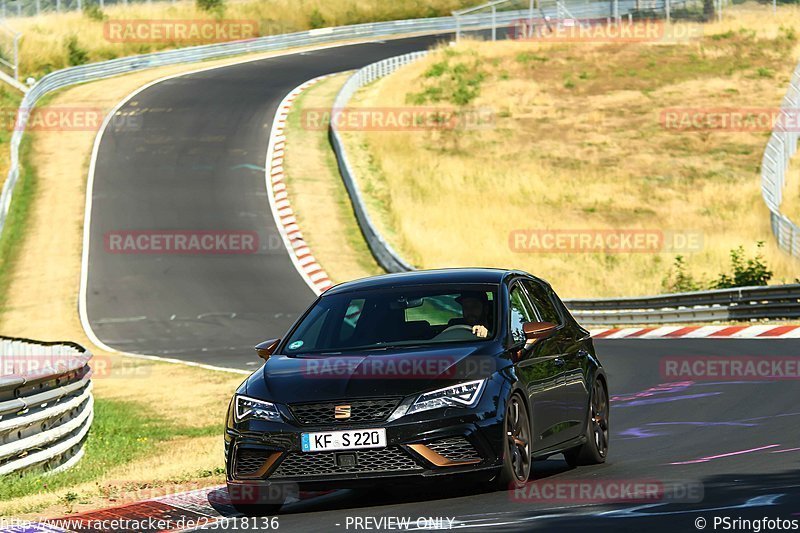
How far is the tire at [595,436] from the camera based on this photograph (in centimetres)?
1076

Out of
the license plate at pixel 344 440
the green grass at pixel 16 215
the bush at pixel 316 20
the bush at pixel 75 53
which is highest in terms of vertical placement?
the license plate at pixel 344 440

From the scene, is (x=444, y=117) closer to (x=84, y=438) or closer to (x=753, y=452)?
(x=84, y=438)

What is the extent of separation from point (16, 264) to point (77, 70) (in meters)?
23.2

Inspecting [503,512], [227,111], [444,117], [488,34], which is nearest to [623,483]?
[503,512]

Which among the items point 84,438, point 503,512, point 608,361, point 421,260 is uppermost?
point 503,512

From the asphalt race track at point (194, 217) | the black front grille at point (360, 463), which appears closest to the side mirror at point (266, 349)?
the black front grille at point (360, 463)

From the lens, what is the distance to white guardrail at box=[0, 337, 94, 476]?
1144 centimetres

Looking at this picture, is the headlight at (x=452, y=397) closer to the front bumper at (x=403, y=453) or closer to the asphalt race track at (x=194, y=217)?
the front bumper at (x=403, y=453)

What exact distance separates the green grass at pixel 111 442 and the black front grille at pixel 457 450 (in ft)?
9.67

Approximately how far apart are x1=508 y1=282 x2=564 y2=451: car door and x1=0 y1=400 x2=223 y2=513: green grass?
11.6 ft

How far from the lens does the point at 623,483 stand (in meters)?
9.39

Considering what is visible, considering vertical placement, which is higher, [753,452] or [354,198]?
[753,452]

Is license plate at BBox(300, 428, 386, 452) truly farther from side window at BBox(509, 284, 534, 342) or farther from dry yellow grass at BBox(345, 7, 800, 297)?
dry yellow grass at BBox(345, 7, 800, 297)

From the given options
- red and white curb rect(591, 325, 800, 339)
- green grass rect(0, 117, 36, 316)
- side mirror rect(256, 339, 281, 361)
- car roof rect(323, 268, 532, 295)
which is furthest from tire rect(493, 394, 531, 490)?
green grass rect(0, 117, 36, 316)
